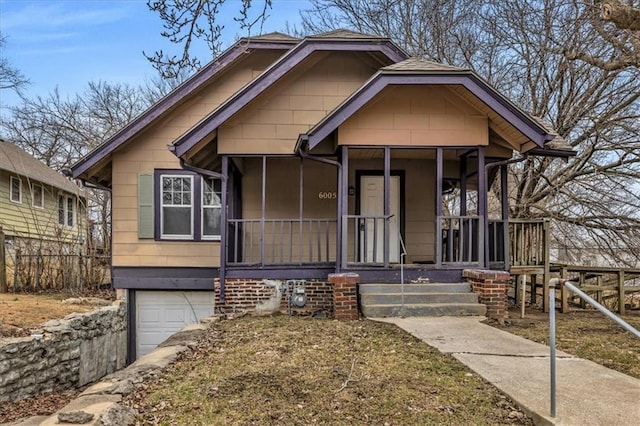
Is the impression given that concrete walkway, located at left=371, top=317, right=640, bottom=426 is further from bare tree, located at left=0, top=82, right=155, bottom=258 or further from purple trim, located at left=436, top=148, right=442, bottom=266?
bare tree, located at left=0, top=82, right=155, bottom=258

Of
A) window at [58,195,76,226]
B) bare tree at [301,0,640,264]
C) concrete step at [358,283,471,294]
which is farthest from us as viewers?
window at [58,195,76,226]

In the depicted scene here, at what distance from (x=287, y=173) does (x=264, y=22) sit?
6.19 m

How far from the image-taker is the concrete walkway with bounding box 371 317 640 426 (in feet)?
10.7

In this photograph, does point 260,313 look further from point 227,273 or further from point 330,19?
point 330,19

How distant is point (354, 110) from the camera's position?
8125 millimetres

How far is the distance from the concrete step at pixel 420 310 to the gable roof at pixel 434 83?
9.82 feet

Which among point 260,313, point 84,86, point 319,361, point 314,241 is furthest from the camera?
point 84,86

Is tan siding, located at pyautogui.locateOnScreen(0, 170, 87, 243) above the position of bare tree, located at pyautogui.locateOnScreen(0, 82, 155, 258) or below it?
below

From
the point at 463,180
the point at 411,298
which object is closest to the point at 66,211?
the point at 463,180

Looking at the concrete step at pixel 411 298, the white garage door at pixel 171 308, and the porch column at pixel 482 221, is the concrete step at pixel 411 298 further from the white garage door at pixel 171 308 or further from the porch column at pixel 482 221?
the white garage door at pixel 171 308

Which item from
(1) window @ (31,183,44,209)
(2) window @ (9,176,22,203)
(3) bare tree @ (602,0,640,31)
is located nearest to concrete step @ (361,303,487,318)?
(3) bare tree @ (602,0,640,31)

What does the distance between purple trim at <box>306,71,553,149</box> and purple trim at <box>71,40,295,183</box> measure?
3238 millimetres

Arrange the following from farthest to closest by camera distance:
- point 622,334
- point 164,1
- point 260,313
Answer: point 260,313
point 622,334
point 164,1

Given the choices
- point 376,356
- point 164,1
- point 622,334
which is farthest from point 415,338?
point 164,1
